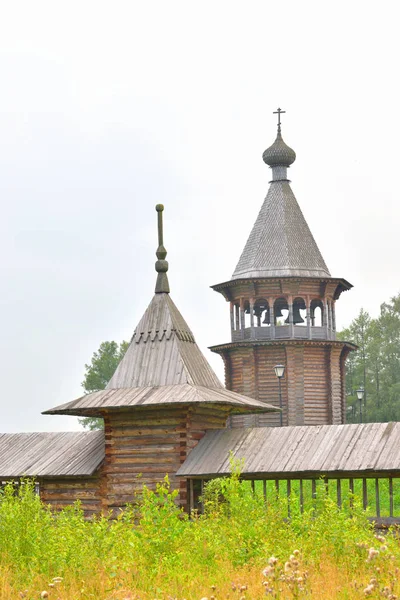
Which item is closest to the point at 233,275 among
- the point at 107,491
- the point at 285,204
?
the point at 285,204

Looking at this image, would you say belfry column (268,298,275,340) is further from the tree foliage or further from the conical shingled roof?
the conical shingled roof

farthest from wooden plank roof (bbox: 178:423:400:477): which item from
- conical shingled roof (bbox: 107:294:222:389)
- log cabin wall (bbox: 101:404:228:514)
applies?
conical shingled roof (bbox: 107:294:222:389)

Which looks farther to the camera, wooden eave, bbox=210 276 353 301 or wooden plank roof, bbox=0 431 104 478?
wooden eave, bbox=210 276 353 301

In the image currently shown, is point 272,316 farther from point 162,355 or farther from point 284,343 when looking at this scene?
point 162,355

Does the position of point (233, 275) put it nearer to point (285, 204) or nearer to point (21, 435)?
Result: point (285, 204)

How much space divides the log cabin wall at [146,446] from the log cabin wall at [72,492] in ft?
0.70

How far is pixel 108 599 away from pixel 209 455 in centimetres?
946

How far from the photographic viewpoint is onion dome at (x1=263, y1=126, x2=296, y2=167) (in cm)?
3956

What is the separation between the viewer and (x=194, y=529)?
492 inches

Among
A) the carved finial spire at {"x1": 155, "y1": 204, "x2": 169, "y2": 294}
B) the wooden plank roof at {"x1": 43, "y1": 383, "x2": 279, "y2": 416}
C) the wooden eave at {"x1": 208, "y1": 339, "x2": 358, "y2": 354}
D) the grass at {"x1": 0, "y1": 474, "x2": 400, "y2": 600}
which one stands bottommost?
the grass at {"x1": 0, "y1": 474, "x2": 400, "y2": 600}

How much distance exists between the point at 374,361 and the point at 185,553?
4079cm

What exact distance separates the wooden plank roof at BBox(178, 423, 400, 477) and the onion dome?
22.2 meters

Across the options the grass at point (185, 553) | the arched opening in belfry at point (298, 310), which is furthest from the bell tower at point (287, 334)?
the grass at point (185, 553)

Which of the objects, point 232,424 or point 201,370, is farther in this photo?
point 232,424
